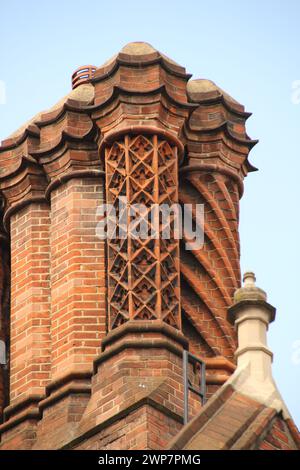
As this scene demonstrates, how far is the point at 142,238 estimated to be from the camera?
1537 inches

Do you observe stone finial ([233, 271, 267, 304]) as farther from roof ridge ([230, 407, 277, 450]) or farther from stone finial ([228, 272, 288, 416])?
roof ridge ([230, 407, 277, 450])

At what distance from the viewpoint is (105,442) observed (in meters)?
36.9

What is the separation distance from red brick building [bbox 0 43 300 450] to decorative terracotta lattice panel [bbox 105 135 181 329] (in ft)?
0.06

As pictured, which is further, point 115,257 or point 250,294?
point 115,257

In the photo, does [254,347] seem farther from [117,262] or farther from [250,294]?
[117,262]

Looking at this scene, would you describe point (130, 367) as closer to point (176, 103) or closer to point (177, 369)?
point (177, 369)

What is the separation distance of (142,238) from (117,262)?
1.43 feet

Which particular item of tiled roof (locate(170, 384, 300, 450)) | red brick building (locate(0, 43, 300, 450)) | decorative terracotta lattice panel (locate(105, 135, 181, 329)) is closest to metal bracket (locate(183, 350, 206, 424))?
red brick building (locate(0, 43, 300, 450))

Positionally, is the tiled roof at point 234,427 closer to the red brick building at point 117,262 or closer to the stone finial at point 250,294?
the stone finial at point 250,294

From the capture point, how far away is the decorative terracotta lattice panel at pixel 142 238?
38.6 m


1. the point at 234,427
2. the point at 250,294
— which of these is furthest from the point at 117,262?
the point at 234,427

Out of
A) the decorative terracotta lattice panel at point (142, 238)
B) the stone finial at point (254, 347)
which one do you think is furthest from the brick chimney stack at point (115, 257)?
the stone finial at point (254, 347)

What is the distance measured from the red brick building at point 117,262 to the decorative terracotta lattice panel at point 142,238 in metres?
0.02

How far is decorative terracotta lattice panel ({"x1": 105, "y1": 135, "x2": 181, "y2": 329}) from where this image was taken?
127ft
